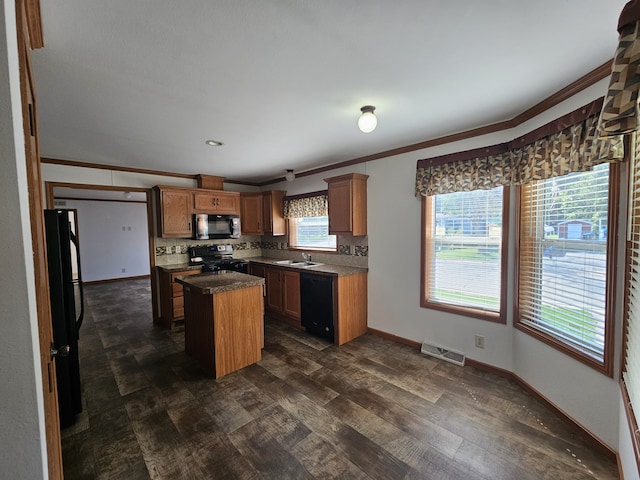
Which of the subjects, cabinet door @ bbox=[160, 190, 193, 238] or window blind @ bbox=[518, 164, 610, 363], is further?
cabinet door @ bbox=[160, 190, 193, 238]

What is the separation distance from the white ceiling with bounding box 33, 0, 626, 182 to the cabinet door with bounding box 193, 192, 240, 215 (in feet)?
5.61

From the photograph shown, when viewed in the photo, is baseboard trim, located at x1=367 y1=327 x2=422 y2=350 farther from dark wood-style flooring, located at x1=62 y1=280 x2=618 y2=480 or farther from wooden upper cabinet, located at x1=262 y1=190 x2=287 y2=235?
wooden upper cabinet, located at x1=262 y1=190 x2=287 y2=235

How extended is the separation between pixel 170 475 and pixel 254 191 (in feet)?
14.6

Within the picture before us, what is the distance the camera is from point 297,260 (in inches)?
185

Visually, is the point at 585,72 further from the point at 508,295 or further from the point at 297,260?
the point at 297,260

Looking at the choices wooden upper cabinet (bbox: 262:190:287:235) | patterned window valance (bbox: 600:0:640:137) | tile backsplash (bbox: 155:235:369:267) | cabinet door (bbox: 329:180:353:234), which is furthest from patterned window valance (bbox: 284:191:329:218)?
patterned window valance (bbox: 600:0:640:137)

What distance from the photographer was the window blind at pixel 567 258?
1.77 metres

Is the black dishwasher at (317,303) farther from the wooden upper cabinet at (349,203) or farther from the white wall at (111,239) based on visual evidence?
the white wall at (111,239)

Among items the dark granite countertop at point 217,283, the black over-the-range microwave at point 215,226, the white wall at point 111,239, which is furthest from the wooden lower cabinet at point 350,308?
the white wall at point 111,239

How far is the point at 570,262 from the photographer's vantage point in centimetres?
198

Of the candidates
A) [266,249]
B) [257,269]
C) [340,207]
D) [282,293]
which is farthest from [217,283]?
[266,249]

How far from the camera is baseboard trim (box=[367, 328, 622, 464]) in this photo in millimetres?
1699

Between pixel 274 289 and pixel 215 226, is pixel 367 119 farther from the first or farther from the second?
pixel 215 226

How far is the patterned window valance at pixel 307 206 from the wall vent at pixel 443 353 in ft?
7.23
